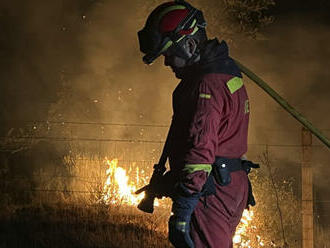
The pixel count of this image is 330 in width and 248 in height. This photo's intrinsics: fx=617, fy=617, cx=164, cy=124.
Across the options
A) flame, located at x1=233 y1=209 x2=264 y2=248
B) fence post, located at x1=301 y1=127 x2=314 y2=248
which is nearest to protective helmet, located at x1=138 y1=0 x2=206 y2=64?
fence post, located at x1=301 y1=127 x2=314 y2=248

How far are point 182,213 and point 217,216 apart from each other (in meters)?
0.36

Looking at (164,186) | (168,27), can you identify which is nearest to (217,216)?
(164,186)

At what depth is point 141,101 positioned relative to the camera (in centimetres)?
1339

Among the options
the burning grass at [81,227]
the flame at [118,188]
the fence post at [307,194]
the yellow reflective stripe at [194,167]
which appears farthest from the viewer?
the flame at [118,188]

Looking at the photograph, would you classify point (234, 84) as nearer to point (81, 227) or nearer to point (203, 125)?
point (203, 125)

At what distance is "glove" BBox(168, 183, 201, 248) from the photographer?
10.8ft

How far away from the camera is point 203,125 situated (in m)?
3.35

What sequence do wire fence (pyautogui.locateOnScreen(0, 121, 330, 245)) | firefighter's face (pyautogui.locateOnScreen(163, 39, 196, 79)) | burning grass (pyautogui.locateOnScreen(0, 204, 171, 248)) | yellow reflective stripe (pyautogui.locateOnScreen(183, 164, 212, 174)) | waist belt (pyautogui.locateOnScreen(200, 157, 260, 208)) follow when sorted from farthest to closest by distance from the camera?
1. wire fence (pyautogui.locateOnScreen(0, 121, 330, 245))
2. burning grass (pyautogui.locateOnScreen(0, 204, 171, 248))
3. firefighter's face (pyautogui.locateOnScreen(163, 39, 196, 79))
4. waist belt (pyautogui.locateOnScreen(200, 157, 260, 208))
5. yellow reflective stripe (pyautogui.locateOnScreen(183, 164, 212, 174))

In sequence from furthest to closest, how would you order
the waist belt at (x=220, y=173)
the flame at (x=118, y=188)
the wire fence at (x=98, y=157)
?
the wire fence at (x=98, y=157) → the flame at (x=118, y=188) → the waist belt at (x=220, y=173)

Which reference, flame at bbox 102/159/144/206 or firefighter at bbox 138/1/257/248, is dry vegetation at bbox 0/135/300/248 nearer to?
flame at bbox 102/159/144/206

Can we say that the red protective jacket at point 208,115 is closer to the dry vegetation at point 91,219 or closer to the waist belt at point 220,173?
the waist belt at point 220,173

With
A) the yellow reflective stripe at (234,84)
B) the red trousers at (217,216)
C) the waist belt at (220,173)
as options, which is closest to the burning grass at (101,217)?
the red trousers at (217,216)

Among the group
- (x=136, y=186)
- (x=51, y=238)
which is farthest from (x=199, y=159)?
(x=136, y=186)

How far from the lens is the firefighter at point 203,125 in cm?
334
